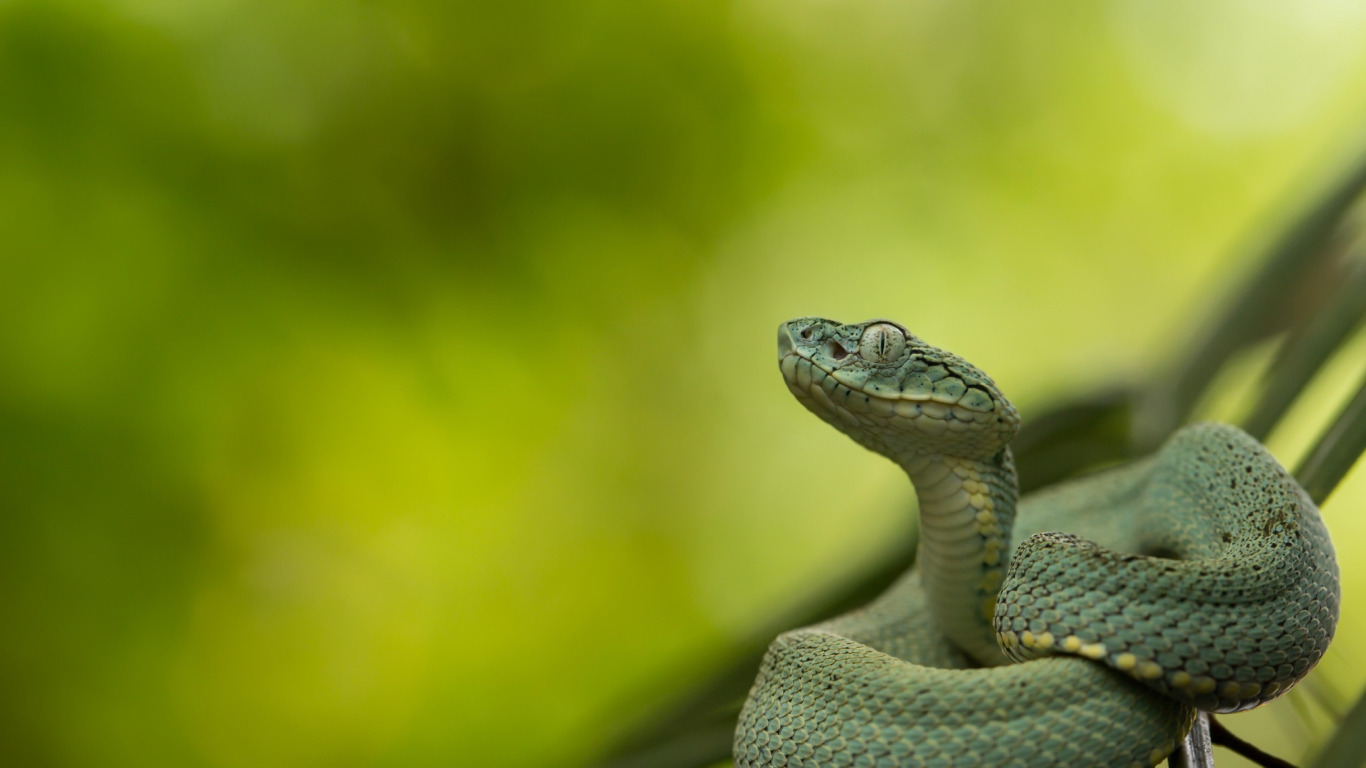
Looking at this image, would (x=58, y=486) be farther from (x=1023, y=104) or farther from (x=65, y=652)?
(x=1023, y=104)

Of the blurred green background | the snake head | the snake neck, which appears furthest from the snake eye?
the blurred green background

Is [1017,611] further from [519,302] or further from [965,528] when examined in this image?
[519,302]

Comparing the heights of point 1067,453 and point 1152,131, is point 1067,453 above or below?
below

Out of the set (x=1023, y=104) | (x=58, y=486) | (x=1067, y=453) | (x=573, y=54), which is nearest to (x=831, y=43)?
(x=1023, y=104)

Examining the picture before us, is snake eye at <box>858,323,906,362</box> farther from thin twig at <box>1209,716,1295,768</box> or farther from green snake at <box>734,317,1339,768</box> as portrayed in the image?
thin twig at <box>1209,716,1295,768</box>

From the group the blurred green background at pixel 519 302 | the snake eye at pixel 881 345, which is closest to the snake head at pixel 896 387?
the snake eye at pixel 881 345

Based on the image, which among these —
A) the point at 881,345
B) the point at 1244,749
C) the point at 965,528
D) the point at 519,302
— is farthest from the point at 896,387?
the point at 519,302
